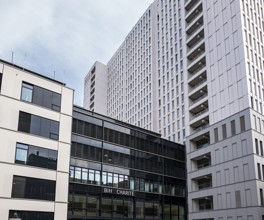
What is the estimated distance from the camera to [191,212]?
215 feet

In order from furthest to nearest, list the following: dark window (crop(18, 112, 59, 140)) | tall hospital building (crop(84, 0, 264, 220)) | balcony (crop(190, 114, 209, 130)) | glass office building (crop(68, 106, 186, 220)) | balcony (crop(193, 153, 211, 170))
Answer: balcony (crop(190, 114, 209, 130)) < balcony (crop(193, 153, 211, 170)) < tall hospital building (crop(84, 0, 264, 220)) < glass office building (crop(68, 106, 186, 220)) < dark window (crop(18, 112, 59, 140))

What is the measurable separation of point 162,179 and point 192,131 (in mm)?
13033

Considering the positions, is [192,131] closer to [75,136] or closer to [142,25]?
[75,136]

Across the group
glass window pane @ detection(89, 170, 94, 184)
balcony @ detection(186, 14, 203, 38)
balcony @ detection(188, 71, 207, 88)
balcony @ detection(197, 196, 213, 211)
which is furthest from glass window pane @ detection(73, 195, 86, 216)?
balcony @ detection(186, 14, 203, 38)

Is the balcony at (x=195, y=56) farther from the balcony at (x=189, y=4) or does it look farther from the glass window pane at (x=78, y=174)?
the glass window pane at (x=78, y=174)

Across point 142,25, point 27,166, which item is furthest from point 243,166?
point 142,25

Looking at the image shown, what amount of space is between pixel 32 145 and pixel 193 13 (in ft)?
165

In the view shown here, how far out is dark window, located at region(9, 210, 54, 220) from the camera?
126ft

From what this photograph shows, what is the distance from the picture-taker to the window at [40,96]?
43.6 m

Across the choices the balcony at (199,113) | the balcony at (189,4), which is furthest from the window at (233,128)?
the balcony at (189,4)

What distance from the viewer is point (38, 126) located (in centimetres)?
4369

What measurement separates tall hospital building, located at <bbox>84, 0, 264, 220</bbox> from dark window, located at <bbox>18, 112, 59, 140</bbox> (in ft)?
96.4

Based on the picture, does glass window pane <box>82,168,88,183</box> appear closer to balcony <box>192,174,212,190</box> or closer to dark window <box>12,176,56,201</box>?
dark window <box>12,176,56,201</box>

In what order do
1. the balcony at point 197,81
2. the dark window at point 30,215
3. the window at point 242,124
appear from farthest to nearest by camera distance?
the balcony at point 197,81
the window at point 242,124
the dark window at point 30,215
